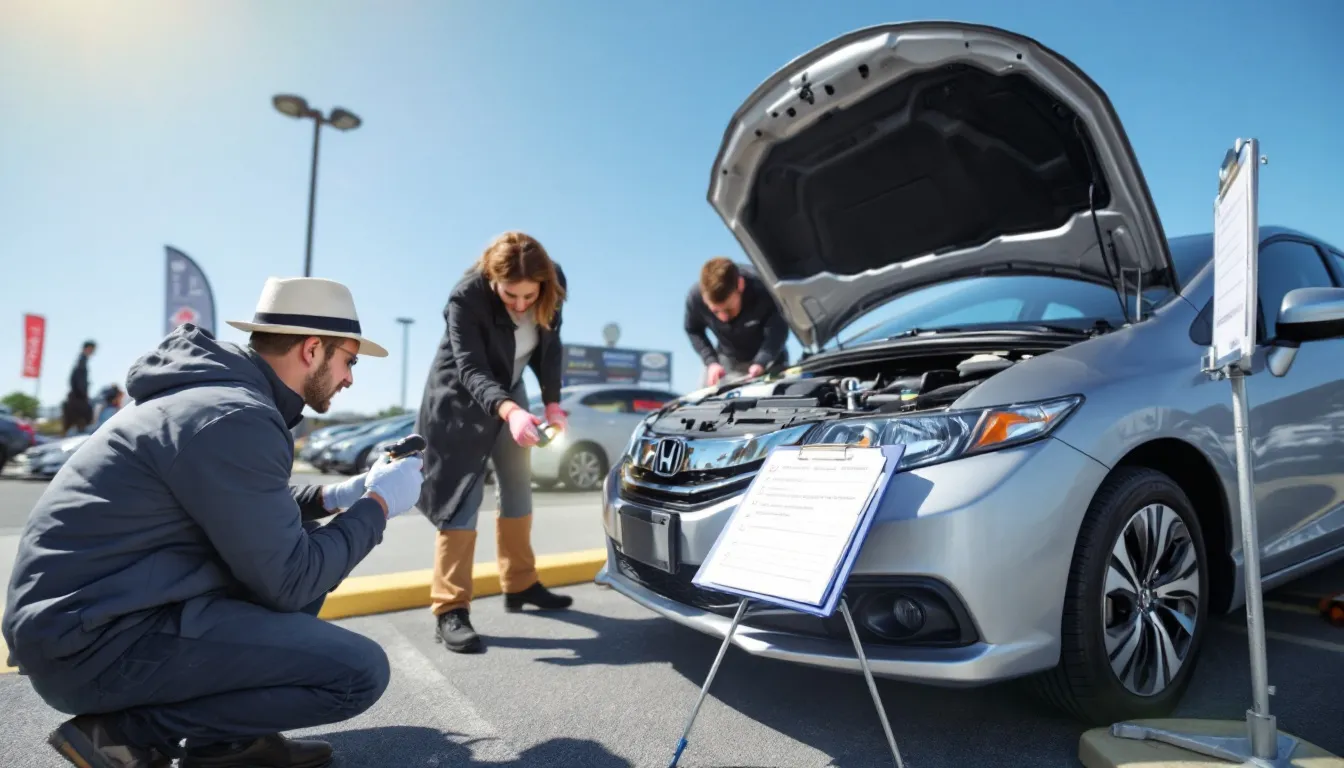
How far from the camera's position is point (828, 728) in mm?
2000

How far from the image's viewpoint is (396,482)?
6.21 feet

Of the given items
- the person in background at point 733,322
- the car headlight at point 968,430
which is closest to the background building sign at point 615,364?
the person in background at point 733,322

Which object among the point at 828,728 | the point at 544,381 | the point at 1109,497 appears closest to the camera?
the point at 1109,497

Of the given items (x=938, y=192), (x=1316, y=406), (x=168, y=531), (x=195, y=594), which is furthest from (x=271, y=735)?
(x=1316, y=406)

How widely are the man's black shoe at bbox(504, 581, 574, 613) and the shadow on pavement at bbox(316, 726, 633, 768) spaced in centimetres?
129

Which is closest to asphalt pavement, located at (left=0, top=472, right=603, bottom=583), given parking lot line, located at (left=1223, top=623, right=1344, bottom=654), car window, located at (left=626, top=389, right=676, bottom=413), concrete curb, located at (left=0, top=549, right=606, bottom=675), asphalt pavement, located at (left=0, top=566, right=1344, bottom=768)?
concrete curb, located at (left=0, top=549, right=606, bottom=675)

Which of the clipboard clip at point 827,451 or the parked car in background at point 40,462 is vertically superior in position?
the clipboard clip at point 827,451

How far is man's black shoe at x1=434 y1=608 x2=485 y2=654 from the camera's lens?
271 cm

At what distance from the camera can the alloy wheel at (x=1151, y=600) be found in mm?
1851

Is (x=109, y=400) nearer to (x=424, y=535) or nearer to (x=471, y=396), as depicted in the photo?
(x=424, y=535)

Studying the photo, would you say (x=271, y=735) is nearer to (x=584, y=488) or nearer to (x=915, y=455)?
(x=915, y=455)

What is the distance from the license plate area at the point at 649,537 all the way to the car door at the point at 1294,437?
1.77 meters

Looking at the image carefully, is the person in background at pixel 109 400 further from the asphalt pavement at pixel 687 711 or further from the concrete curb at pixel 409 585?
the asphalt pavement at pixel 687 711

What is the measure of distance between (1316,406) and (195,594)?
3.32 meters
